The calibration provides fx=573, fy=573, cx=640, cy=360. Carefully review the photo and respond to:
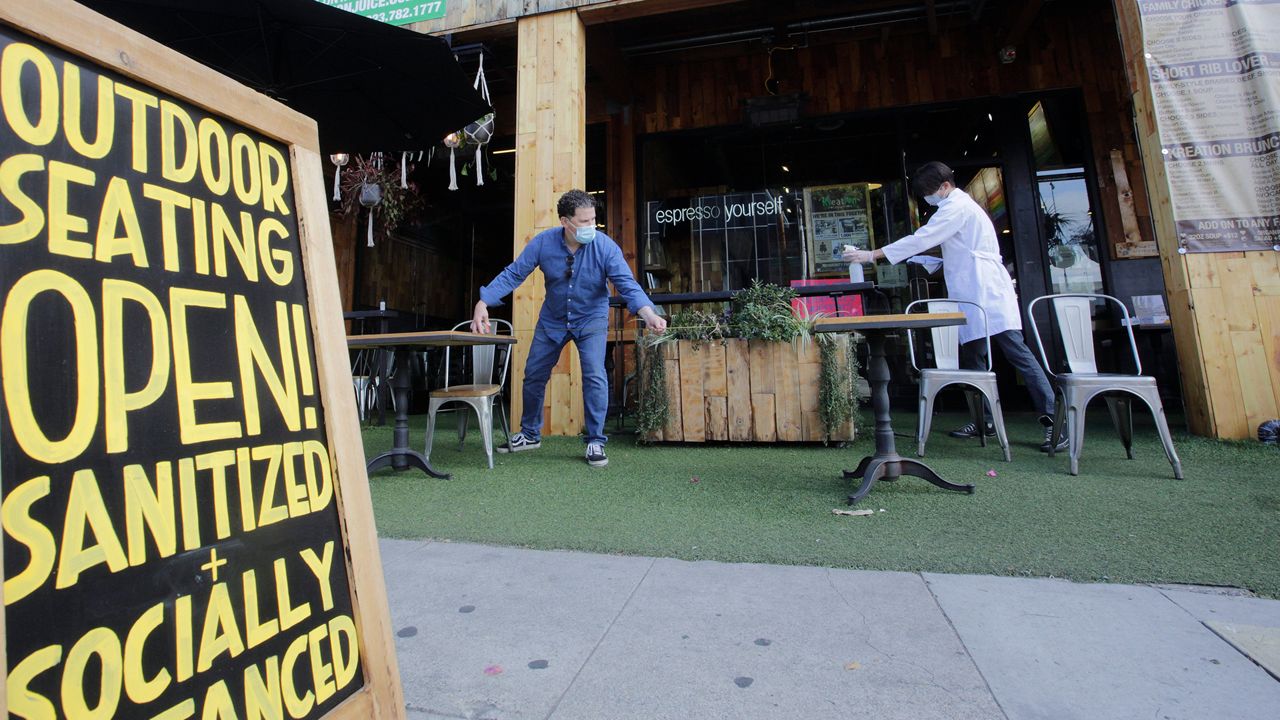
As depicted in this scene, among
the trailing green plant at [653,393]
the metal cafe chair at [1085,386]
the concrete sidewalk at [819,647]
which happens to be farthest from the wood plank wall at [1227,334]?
the trailing green plant at [653,393]

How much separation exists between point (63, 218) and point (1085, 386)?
3804 millimetres

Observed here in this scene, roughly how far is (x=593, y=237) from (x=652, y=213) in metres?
3.87

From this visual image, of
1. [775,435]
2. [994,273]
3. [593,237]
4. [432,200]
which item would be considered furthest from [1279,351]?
[432,200]

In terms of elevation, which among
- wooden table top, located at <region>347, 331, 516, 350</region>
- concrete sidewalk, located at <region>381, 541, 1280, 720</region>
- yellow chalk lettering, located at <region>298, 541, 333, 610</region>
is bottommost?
concrete sidewalk, located at <region>381, 541, 1280, 720</region>

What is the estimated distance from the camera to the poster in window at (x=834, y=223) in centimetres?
725

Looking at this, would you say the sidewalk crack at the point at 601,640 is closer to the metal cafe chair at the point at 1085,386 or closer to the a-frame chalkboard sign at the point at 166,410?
the a-frame chalkboard sign at the point at 166,410

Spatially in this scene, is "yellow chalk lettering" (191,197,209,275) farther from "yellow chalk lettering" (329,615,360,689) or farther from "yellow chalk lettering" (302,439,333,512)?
"yellow chalk lettering" (329,615,360,689)

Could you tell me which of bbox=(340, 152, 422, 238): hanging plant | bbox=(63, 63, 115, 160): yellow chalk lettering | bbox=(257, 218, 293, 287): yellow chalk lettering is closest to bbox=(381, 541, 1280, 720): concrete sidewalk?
bbox=(257, 218, 293, 287): yellow chalk lettering

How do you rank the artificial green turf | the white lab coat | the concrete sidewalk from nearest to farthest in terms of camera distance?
the concrete sidewalk
the artificial green turf
the white lab coat

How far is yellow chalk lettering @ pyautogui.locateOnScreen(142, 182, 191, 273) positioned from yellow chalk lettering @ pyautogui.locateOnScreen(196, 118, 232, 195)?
0.07 metres

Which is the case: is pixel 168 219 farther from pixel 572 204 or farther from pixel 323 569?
pixel 572 204

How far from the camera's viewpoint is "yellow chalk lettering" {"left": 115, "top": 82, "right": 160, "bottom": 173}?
80 centimetres

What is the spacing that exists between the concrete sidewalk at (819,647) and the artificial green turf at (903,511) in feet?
0.57

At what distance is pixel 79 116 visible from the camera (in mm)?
742
